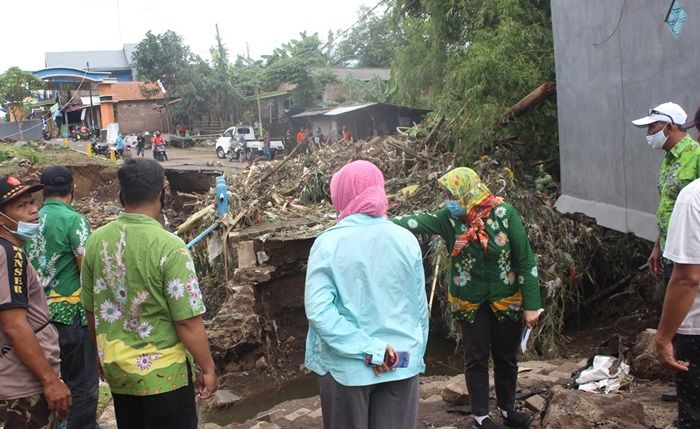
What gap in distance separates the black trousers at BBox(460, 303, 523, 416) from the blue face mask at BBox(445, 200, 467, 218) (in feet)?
1.88

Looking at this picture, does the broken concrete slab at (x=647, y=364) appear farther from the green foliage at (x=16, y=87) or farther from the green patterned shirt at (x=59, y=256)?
the green foliage at (x=16, y=87)

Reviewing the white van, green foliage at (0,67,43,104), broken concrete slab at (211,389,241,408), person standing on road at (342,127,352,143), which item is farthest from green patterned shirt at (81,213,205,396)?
green foliage at (0,67,43,104)

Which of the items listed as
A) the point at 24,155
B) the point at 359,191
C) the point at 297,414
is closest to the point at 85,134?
the point at 24,155

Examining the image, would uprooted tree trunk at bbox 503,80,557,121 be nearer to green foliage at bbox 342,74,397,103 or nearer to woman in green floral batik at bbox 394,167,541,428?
woman in green floral batik at bbox 394,167,541,428

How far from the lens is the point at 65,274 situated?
3.64 metres

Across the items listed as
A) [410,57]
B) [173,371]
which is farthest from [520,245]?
[410,57]

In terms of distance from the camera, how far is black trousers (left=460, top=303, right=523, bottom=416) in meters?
3.66

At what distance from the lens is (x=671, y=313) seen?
2496 mm

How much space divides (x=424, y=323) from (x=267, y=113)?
3382 centimetres

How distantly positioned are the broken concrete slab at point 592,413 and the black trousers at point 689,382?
0.72 meters

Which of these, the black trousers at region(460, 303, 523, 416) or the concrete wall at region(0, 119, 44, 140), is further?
the concrete wall at region(0, 119, 44, 140)

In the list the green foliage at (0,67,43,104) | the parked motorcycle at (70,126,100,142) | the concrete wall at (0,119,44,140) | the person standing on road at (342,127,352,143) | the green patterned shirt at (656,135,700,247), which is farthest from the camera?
the parked motorcycle at (70,126,100,142)

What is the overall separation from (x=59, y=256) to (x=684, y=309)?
3.30 meters

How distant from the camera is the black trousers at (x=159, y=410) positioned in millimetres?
2561
